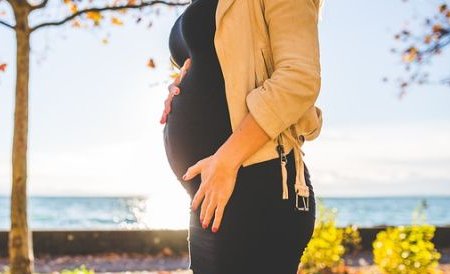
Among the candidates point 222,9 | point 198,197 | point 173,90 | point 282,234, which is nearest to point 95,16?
point 173,90

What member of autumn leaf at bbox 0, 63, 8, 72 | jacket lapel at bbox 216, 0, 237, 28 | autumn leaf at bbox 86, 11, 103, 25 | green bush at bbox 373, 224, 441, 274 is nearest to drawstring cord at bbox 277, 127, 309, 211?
jacket lapel at bbox 216, 0, 237, 28

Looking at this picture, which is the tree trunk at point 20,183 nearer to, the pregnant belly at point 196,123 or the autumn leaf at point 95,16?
the autumn leaf at point 95,16

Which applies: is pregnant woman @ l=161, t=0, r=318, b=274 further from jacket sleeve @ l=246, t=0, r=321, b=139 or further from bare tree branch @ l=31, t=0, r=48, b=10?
bare tree branch @ l=31, t=0, r=48, b=10

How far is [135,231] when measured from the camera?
10344mm

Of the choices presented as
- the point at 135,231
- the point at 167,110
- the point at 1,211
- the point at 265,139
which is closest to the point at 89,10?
the point at 135,231

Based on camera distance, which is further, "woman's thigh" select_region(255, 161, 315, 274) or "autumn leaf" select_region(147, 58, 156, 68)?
"autumn leaf" select_region(147, 58, 156, 68)

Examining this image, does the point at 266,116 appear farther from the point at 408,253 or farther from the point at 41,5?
the point at 41,5

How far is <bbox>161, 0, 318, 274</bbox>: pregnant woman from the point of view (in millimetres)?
1458

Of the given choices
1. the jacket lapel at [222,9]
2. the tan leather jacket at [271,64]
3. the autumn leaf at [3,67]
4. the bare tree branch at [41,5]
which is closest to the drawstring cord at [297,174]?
the tan leather jacket at [271,64]

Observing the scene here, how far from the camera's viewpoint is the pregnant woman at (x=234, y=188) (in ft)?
4.78

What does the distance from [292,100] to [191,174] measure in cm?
31

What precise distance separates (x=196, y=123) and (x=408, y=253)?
567 centimetres

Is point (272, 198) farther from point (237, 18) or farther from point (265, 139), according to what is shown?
point (237, 18)

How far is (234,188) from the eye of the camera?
148cm
